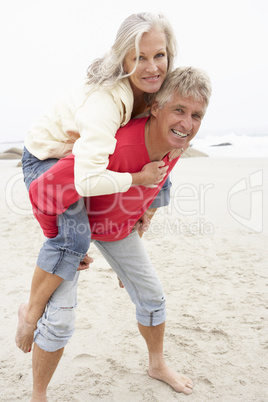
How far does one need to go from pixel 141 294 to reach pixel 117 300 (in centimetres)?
114

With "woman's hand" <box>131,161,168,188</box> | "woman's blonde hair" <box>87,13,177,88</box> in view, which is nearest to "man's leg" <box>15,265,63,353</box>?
"woman's hand" <box>131,161,168,188</box>

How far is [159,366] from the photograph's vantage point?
2371mm

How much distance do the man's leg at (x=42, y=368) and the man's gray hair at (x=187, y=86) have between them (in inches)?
52.8

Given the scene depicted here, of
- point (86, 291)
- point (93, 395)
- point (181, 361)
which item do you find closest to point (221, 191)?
point (86, 291)

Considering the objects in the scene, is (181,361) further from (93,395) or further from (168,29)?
(168,29)

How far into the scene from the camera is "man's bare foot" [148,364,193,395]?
2275mm

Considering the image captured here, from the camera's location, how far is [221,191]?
7.27m

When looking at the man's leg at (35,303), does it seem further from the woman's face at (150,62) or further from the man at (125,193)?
the woman's face at (150,62)

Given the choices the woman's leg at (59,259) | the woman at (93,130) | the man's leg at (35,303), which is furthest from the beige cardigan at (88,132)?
the man's leg at (35,303)

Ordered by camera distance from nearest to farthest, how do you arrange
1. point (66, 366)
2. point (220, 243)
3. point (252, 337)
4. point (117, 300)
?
point (66, 366) < point (252, 337) < point (117, 300) < point (220, 243)

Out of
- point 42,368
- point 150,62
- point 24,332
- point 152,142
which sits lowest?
point 42,368

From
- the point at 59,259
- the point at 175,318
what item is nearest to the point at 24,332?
the point at 59,259

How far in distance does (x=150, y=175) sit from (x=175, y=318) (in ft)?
5.08

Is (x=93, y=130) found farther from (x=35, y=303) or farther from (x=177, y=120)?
(x=35, y=303)
